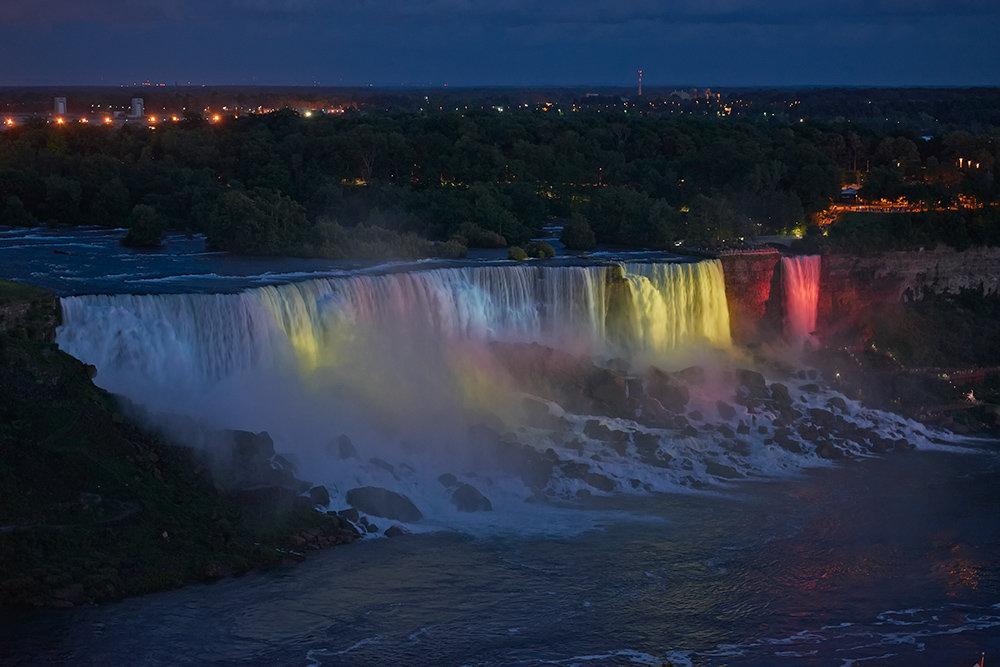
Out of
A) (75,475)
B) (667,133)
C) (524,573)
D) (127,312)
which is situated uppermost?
(667,133)

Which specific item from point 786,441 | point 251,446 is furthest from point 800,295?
point 251,446

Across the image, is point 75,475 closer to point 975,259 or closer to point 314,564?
point 314,564

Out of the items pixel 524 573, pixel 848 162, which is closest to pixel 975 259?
pixel 848 162

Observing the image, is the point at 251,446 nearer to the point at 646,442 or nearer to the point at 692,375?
the point at 646,442

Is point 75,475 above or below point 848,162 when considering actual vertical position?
below

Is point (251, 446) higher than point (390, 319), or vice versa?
point (390, 319)

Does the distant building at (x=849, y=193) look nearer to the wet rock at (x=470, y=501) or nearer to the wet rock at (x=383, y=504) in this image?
the wet rock at (x=470, y=501)
